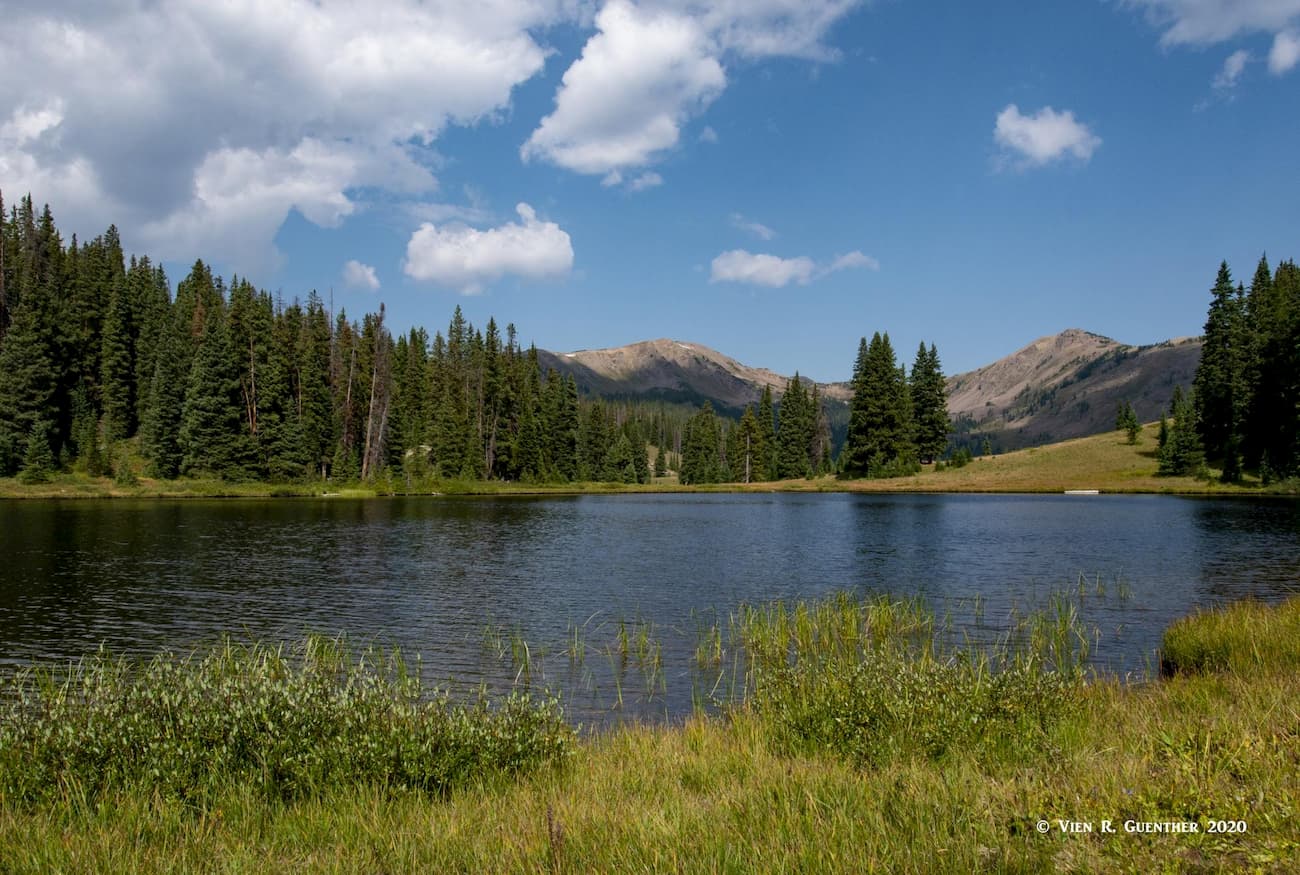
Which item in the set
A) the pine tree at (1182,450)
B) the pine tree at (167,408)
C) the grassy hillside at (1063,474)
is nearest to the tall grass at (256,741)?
the pine tree at (167,408)

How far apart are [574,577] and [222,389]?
77.9 m

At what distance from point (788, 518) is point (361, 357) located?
267ft

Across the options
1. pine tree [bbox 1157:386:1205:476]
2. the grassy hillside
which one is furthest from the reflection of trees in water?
pine tree [bbox 1157:386:1205:476]

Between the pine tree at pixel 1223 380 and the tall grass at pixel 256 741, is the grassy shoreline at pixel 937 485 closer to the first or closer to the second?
the pine tree at pixel 1223 380

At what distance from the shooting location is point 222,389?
92.3 metres

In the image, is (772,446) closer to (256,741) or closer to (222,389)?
(222,389)

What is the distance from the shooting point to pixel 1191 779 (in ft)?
20.4

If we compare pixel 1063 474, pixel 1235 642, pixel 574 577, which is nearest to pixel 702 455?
pixel 1063 474

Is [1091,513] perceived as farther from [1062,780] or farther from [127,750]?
[127,750]

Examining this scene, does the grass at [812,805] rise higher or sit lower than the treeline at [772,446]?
lower

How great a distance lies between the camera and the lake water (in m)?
20.9

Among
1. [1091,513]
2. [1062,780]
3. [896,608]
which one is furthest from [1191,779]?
[1091,513]

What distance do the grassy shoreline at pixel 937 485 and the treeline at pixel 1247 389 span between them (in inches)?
140

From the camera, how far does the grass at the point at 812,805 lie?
550cm
